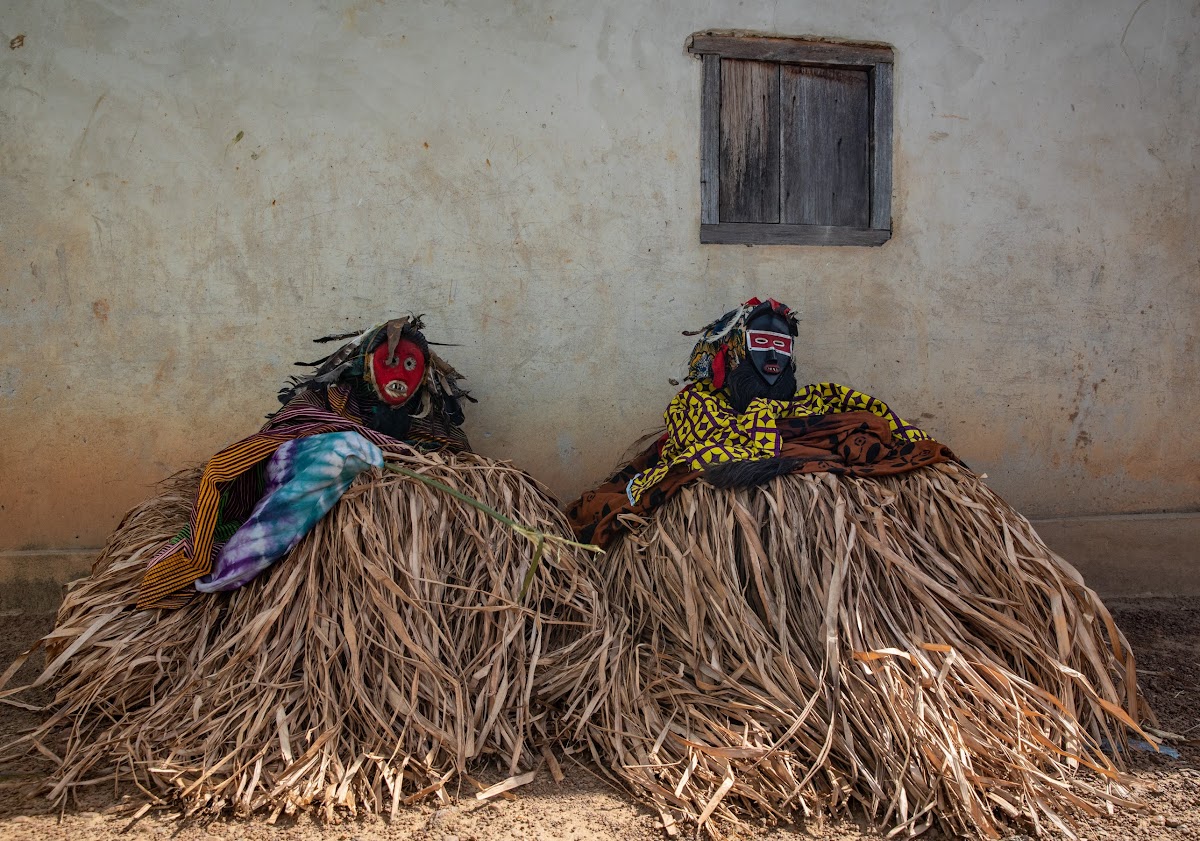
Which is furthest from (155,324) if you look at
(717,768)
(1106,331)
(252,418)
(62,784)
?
(1106,331)

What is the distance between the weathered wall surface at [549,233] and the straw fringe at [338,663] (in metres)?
0.98

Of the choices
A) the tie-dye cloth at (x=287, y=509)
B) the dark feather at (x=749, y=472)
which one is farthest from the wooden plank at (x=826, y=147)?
the tie-dye cloth at (x=287, y=509)

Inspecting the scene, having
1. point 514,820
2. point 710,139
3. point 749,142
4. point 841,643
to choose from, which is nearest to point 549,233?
point 710,139

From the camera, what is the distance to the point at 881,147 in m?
3.79

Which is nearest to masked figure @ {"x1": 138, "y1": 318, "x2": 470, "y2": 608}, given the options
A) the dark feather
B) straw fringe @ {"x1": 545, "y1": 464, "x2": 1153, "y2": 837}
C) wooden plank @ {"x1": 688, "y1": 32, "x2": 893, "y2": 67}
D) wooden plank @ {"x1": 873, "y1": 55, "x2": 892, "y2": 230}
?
straw fringe @ {"x1": 545, "y1": 464, "x2": 1153, "y2": 837}

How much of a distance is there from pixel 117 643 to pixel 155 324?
1489 millimetres

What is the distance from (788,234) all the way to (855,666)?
209 cm

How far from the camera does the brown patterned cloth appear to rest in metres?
2.79

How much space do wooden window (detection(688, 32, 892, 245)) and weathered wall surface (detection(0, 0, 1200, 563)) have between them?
84 mm

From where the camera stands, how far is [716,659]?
7.98ft

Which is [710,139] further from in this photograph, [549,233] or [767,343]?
[767,343]

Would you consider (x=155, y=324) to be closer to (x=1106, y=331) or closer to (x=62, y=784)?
(x=62, y=784)

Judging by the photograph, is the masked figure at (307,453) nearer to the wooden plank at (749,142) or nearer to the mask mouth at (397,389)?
the mask mouth at (397,389)

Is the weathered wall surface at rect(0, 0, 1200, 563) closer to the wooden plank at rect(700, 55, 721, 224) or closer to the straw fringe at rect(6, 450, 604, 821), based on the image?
the wooden plank at rect(700, 55, 721, 224)
